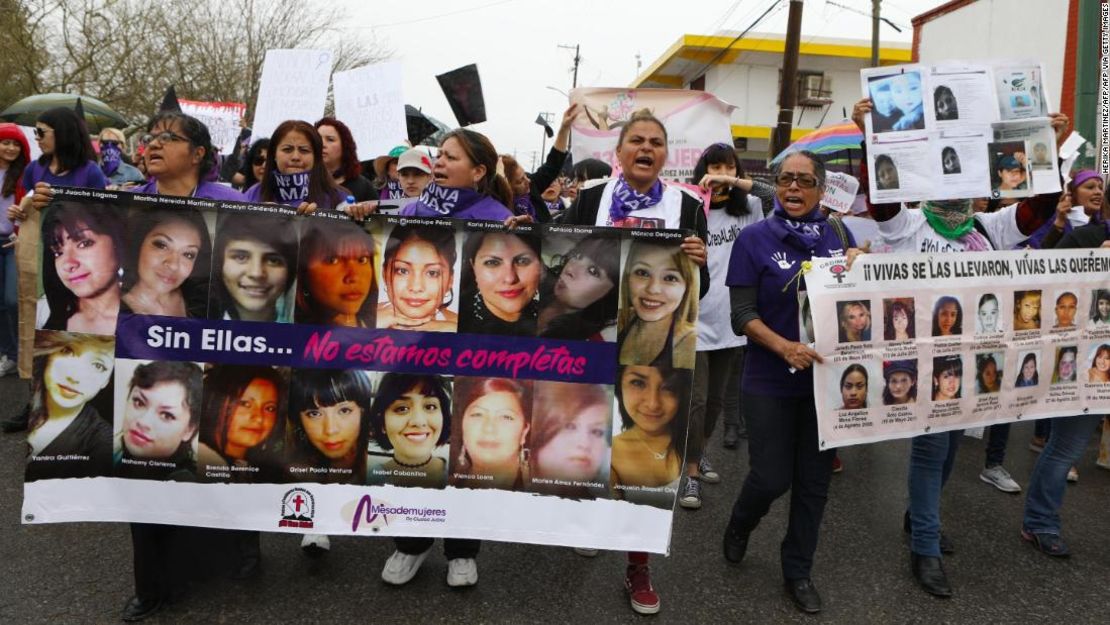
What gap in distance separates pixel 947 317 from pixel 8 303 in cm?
651

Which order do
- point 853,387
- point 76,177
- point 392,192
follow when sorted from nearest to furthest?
point 853,387
point 76,177
point 392,192

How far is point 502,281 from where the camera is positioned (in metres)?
3.16

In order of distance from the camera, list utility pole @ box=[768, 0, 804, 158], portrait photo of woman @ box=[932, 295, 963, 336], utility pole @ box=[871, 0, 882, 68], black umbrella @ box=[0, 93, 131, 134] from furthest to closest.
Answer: utility pole @ box=[871, 0, 882, 68]
utility pole @ box=[768, 0, 804, 158]
black umbrella @ box=[0, 93, 131, 134]
portrait photo of woman @ box=[932, 295, 963, 336]

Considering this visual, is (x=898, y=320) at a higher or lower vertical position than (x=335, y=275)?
lower

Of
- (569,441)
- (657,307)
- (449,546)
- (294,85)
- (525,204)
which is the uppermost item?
(294,85)

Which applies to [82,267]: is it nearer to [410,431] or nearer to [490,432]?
[410,431]

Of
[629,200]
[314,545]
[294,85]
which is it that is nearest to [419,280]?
[629,200]

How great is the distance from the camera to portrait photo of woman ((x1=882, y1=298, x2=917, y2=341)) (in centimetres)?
331

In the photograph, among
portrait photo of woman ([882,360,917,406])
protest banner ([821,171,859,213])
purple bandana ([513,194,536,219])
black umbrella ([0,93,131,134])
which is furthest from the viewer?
black umbrella ([0,93,131,134])

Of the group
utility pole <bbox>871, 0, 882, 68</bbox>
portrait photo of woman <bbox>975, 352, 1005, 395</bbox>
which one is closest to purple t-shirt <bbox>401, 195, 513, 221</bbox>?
portrait photo of woman <bbox>975, 352, 1005, 395</bbox>

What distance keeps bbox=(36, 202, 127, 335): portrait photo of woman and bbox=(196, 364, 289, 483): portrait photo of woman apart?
18.2 inches

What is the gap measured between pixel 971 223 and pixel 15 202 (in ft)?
21.4

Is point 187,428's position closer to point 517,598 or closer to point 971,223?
point 517,598

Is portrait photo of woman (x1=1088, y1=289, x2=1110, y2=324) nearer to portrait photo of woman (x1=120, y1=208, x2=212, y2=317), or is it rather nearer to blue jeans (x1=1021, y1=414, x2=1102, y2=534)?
blue jeans (x1=1021, y1=414, x2=1102, y2=534)
